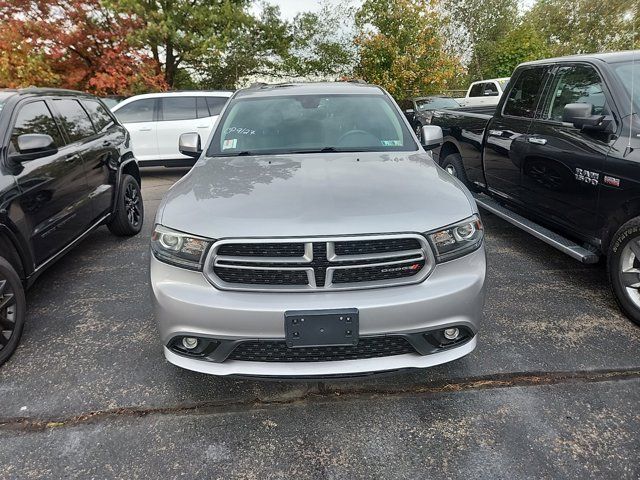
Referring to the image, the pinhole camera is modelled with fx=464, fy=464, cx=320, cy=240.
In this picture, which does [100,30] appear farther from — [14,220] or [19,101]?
[14,220]

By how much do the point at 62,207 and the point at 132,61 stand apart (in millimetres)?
12382

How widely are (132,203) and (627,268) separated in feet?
16.6

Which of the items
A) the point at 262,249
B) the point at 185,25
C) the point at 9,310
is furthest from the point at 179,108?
the point at 262,249

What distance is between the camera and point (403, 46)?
16844 mm

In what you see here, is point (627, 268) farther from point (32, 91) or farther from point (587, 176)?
point (32, 91)

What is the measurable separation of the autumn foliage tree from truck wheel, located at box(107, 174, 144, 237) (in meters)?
9.95

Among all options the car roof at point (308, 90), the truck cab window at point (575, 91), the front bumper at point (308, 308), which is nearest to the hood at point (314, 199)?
the front bumper at point (308, 308)

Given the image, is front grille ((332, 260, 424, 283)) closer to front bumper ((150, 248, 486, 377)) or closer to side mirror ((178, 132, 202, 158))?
front bumper ((150, 248, 486, 377))

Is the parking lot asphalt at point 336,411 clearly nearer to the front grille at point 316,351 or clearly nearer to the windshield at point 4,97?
the front grille at point 316,351

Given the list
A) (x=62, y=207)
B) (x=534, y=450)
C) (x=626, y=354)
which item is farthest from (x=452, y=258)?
(x=62, y=207)

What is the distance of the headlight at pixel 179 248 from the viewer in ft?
7.52

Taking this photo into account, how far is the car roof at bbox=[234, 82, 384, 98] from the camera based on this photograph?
397 cm

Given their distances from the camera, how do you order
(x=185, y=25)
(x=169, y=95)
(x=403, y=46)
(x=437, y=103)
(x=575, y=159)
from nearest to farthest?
(x=575, y=159), (x=169, y=95), (x=437, y=103), (x=185, y=25), (x=403, y=46)

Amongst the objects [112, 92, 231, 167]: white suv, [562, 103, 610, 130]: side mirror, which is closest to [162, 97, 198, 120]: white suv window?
[112, 92, 231, 167]: white suv
